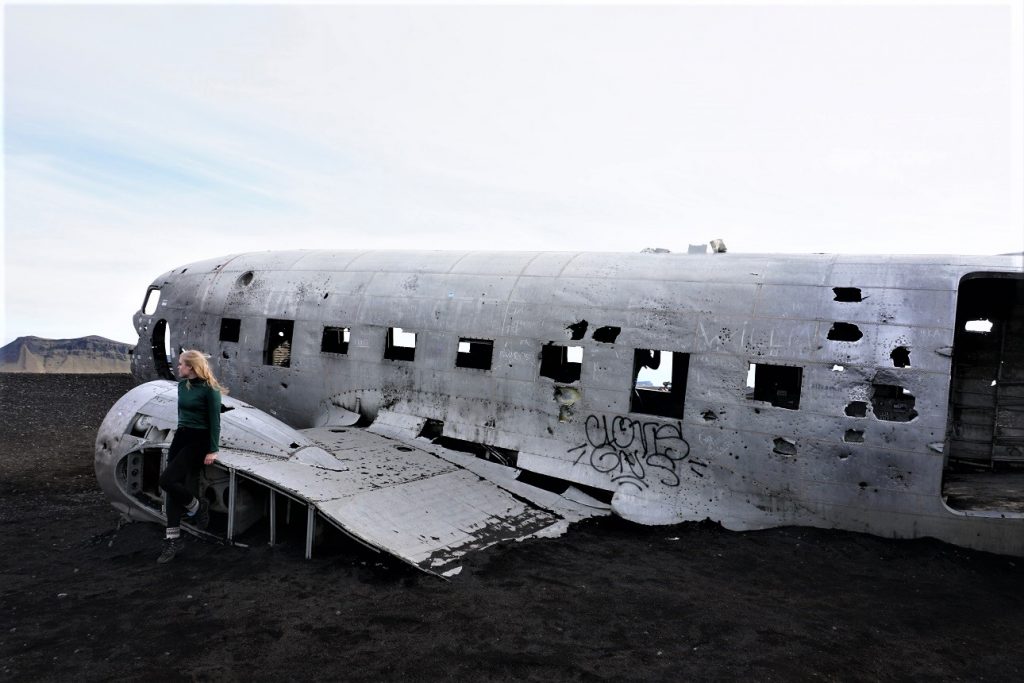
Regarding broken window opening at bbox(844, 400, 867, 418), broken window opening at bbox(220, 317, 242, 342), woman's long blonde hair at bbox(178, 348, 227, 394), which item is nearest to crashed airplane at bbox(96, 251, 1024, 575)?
broken window opening at bbox(844, 400, 867, 418)

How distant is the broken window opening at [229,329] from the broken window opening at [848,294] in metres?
11.3

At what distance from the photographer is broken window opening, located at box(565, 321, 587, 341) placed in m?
10.8

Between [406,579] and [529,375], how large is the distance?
13.4 feet

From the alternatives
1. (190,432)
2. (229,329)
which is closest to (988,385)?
(190,432)

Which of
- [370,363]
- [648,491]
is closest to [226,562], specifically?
[370,363]

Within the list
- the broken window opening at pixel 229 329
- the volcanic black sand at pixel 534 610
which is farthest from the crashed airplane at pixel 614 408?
the broken window opening at pixel 229 329

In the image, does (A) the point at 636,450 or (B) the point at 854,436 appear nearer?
(B) the point at 854,436

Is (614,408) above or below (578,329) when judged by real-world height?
below

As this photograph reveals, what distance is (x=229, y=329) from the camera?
568 inches

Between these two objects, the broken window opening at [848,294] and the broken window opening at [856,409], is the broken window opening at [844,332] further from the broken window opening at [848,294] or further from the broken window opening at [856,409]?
the broken window opening at [856,409]

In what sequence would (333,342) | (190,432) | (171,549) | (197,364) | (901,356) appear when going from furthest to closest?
(333,342), (901,356), (171,549), (190,432), (197,364)

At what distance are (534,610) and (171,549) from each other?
475cm

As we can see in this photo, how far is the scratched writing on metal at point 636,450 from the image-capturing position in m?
10.0

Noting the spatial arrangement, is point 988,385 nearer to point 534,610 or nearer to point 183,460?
point 534,610
